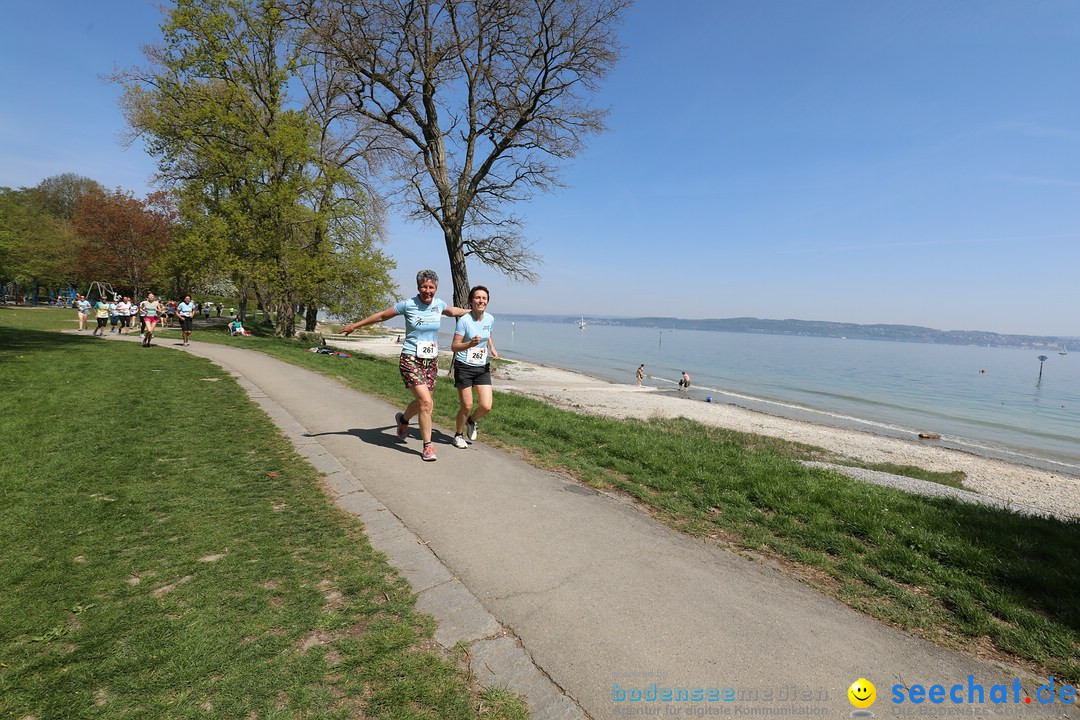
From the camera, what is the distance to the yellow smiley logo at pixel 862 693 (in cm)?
236

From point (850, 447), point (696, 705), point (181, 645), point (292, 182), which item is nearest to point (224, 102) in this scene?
point (292, 182)

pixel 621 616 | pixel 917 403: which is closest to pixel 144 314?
pixel 621 616

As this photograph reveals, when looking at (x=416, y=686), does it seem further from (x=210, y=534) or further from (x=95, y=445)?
(x=95, y=445)

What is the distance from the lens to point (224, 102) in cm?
2194

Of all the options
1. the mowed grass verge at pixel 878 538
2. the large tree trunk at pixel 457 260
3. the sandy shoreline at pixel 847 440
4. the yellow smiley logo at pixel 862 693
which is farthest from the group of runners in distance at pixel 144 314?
the yellow smiley logo at pixel 862 693

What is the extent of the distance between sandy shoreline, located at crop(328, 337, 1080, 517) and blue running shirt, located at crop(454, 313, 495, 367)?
9.72m

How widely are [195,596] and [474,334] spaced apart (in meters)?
3.92

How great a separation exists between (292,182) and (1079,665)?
92.5 feet

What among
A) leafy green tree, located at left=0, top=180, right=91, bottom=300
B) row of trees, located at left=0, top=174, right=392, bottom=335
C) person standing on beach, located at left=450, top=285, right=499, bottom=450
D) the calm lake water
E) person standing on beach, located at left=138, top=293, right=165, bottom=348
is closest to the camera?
person standing on beach, located at left=450, top=285, right=499, bottom=450

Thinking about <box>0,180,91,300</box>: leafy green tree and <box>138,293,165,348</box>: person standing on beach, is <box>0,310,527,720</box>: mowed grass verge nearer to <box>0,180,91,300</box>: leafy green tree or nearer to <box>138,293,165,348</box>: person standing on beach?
<box>138,293,165,348</box>: person standing on beach

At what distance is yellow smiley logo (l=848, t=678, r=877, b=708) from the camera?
2.36 meters

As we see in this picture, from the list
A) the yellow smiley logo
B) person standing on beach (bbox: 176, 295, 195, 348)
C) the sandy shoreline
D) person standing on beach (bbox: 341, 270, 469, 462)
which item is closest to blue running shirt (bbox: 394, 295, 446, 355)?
person standing on beach (bbox: 341, 270, 469, 462)

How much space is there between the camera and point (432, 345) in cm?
→ 596

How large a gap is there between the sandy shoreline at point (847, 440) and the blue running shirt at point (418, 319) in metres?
10.5
